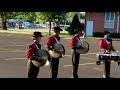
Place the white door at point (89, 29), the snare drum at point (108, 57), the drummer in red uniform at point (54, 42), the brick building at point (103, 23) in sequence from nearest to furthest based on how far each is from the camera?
the drummer in red uniform at point (54, 42), the snare drum at point (108, 57), the white door at point (89, 29), the brick building at point (103, 23)

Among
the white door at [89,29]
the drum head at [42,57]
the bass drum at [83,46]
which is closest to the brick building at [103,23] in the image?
the white door at [89,29]

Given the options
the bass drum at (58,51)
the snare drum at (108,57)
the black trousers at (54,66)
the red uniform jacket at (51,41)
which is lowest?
the black trousers at (54,66)

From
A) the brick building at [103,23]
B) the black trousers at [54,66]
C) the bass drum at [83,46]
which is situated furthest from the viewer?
the brick building at [103,23]

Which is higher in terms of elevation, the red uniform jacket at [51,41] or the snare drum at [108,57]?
the red uniform jacket at [51,41]

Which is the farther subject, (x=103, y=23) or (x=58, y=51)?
(x=103, y=23)

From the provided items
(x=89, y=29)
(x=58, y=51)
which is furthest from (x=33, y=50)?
(x=89, y=29)

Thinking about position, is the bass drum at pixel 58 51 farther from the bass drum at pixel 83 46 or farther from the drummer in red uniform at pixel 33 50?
the bass drum at pixel 83 46

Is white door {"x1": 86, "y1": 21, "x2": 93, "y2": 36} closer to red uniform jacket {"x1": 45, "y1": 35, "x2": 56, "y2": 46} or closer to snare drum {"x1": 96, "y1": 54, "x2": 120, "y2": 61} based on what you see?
snare drum {"x1": 96, "y1": 54, "x2": 120, "y2": 61}

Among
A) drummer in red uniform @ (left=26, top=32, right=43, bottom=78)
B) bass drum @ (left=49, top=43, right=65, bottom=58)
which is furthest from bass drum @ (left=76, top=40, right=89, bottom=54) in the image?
drummer in red uniform @ (left=26, top=32, right=43, bottom=78)

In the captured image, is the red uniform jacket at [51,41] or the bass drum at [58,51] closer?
the bass drum at [58,51]

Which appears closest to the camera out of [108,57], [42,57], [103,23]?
[42,57]

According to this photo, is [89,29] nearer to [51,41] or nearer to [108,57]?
[108,57]

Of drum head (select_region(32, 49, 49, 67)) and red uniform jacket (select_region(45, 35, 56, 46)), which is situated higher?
red uniform jacket (select_region(45, 35, 56, 46))
